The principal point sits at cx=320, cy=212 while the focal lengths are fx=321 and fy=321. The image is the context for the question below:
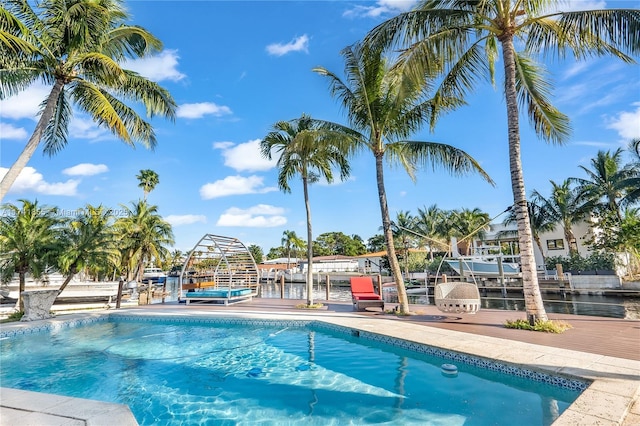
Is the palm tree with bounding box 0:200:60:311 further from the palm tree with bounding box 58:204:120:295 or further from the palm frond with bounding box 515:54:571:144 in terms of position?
the palm frond with bounding box 515:54:571:144

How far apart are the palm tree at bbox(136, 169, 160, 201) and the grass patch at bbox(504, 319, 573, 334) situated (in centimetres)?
4336

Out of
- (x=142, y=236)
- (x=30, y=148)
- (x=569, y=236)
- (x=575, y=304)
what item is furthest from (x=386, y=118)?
(x=569, y=236)

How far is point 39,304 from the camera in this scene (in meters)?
11.2

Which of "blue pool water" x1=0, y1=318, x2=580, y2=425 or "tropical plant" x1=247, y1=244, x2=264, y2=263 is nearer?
"blue pool water" x1=0, y1=318, x2=580, y2=425

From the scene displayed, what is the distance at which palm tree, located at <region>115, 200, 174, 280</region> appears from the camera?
2914 centimetres

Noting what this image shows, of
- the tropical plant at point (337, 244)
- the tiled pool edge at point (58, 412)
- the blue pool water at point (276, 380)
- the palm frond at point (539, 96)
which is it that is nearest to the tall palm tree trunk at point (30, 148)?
the blue pool water at point (276, 380)

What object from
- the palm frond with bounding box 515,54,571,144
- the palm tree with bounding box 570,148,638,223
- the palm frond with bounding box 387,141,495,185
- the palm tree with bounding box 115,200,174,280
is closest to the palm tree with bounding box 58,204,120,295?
the palm frond with bounding box 387,141,495,185

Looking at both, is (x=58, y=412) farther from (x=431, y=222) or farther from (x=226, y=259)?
(x=431, y=222)

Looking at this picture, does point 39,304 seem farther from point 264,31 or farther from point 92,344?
point 264,31

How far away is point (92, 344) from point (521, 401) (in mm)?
10096

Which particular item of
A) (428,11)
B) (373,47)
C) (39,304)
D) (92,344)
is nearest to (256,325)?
(92,344)

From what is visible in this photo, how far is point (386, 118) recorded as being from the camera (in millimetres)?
10094

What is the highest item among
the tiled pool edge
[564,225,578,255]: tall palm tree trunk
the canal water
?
[564,225,578,255]: tall palm tree trunk

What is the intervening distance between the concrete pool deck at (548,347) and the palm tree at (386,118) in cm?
206
